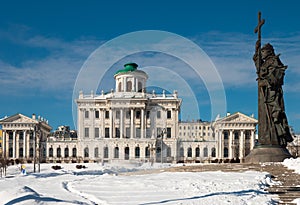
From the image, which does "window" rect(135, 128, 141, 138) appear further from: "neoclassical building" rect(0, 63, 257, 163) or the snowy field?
the snowy field

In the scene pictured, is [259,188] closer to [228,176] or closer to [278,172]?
[228,176]

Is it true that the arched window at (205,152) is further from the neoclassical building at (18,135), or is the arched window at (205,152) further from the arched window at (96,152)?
the neoclassical building at (18,135)

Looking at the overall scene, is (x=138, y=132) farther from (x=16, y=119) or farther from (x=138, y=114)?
(x=16, y=119)

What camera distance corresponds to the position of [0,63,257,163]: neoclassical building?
78188 millimetres

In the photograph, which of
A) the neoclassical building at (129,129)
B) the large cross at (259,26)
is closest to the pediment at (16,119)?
the neoclassical building at (129,129)

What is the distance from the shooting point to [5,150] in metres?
83.5

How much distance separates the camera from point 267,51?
88.0 feet

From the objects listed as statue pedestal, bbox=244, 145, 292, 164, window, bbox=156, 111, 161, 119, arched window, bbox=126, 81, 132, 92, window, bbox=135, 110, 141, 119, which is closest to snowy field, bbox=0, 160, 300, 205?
statue pedestal, bbox=244, 145, 292, 164

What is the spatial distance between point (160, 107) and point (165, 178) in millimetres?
62137

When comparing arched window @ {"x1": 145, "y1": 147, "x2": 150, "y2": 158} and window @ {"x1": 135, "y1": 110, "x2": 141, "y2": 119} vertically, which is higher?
window @ {"x1": 135, "y1": 110, "x2": 141, "y2": 119}

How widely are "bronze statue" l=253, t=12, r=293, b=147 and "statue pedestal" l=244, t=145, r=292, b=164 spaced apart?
1.03 ft

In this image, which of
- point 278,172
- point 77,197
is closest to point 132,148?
point 278,172

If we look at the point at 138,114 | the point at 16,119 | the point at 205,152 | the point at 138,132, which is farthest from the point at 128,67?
the point at 16,119

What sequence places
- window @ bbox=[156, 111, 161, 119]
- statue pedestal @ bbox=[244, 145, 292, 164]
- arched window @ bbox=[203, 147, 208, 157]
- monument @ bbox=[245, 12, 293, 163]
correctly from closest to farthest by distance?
1. statue pedestal @ bbox=[244, 145, 292, 164]
2. monument @ bbox=[245, 12, 293, 163]
3. arched window @ bbox=[203, 147, 208, 157]
4. window @ bbox=[156, 111, 161, 119]
